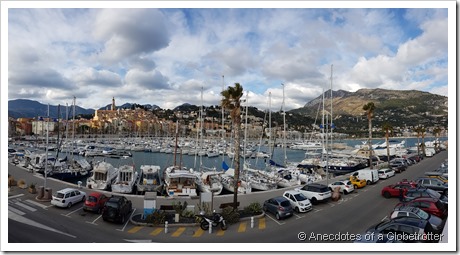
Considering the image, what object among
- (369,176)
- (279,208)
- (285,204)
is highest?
(285,204)

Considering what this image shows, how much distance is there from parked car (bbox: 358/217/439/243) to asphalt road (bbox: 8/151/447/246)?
1.33m

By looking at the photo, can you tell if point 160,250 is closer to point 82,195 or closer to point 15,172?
point 82,195

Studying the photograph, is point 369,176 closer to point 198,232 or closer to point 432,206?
point 432,206

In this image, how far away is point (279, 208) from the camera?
15.3 meters

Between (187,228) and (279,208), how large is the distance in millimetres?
5018

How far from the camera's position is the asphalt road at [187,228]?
12.1m

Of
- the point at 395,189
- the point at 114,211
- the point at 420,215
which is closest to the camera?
the point at 420,215

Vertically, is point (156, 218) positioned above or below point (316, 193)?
below

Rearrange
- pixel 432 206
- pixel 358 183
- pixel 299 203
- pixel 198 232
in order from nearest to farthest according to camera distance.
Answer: pixel 198 232
pixel 432 206
pixel 299 203
pixel 358 183

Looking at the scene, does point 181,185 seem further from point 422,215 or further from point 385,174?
point 385,174

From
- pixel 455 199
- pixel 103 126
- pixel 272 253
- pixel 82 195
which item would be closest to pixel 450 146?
pixel 455 199

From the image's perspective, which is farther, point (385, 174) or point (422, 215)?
point (385, 174)

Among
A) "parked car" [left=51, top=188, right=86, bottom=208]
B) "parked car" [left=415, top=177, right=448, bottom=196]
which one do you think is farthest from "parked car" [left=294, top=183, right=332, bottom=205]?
"parked car" [left=51, top=188, right=86, bottom=208]

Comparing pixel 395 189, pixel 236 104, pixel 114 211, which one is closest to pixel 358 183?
pixel 395 189
